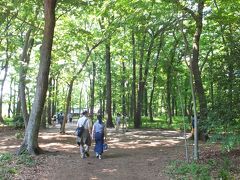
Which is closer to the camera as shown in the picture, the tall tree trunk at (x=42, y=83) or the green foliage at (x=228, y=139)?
the green foliage at (x=228, y=139)

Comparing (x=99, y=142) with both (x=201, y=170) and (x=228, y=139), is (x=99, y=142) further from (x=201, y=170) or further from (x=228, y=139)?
(x=228, y=139)

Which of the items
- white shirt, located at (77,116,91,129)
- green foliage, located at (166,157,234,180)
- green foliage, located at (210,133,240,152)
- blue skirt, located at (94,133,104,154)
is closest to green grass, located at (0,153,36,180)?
white shirt, located at (77,116,91,129)

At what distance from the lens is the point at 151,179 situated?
31.1 feet

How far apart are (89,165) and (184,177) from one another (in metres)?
3.49

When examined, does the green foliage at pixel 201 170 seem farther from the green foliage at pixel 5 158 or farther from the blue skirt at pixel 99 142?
the green foliage at pixel 5 158

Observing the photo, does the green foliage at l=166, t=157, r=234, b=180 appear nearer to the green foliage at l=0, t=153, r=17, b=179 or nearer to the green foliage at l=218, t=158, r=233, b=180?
the green foliage at l=218, t=158, r=233, b=180

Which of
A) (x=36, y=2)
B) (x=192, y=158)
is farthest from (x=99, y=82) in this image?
(x=192, y=158)

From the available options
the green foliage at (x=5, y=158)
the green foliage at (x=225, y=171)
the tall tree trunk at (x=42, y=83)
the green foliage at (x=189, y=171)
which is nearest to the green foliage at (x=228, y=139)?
the green foliage at (x=225, y=171)

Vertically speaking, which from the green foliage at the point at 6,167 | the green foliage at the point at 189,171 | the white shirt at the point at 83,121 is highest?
the white shirt at the point at 83,121

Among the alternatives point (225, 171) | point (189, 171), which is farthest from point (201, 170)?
point (225, 171)

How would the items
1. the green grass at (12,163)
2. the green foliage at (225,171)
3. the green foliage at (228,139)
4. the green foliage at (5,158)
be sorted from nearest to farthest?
the green foliage at (225,171), the green grass at (12,163), the green foliage at (228,139), the green foliage at (5,158)

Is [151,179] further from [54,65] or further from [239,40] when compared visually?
[54,65]

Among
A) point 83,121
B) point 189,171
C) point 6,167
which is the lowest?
point 189,171

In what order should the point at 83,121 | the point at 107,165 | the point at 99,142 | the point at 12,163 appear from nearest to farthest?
the point at 12,163, the point at 107,165, the point at 99,142, the point at 83,121
